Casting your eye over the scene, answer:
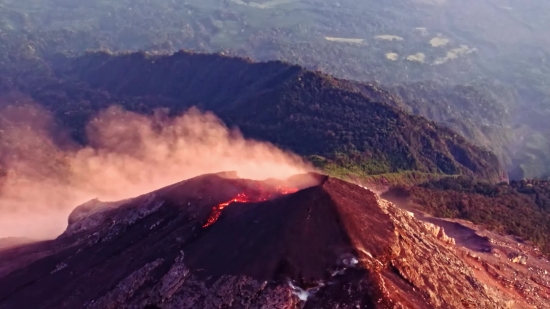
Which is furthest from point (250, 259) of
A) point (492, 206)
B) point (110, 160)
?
point (110, 160)

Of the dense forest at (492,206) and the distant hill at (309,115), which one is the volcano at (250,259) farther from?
the distant hill at (309,115)

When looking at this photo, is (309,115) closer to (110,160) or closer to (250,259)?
(110,160)

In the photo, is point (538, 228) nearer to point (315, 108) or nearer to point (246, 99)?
point (315, 108)

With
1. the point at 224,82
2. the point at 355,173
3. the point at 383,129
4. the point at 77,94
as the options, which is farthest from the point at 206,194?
the point at 77,94

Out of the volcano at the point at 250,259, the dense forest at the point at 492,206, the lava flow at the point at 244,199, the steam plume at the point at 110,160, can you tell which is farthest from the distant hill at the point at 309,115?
the volcano at the point at 250,259

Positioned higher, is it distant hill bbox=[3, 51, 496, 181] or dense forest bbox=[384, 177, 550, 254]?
distant hill bbox=[3, 51, 496, 181]

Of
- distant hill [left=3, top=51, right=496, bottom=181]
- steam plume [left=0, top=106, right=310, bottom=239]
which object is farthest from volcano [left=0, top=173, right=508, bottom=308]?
distant hill [left=3, top=51, right=496, bottom=181]

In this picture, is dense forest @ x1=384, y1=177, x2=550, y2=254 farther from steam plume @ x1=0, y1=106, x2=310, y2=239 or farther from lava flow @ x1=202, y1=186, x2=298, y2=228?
lava flow @ x1=202, y1=186, x2=298, y2=228
